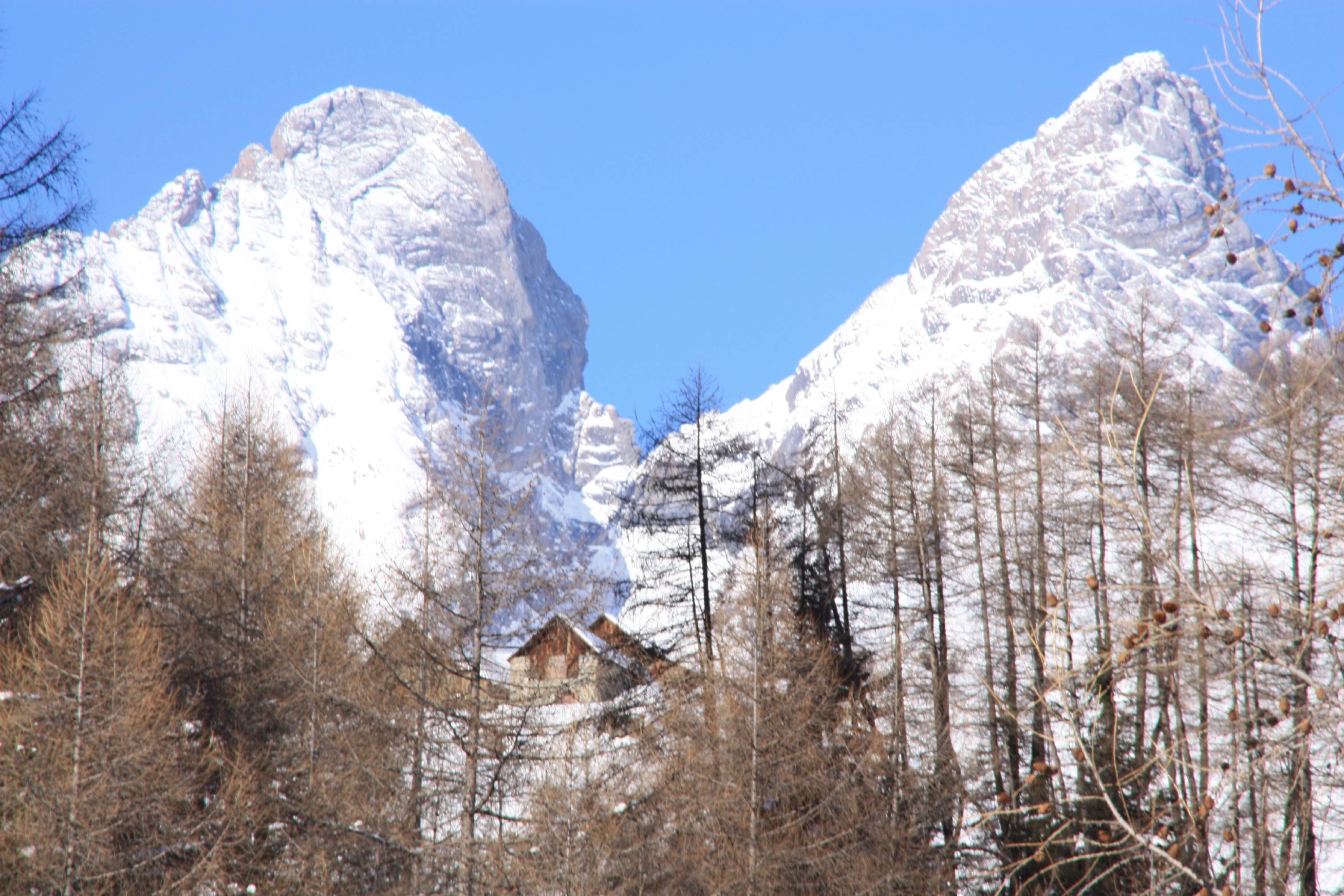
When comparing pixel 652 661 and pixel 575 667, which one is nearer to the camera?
pixel 575 667

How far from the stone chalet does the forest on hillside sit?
19 centimetres

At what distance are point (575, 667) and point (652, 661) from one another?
209 cm

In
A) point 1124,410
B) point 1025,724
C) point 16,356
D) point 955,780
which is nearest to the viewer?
point 1025,724

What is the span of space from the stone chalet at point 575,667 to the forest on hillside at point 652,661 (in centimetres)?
19

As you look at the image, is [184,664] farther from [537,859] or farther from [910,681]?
[910,681]

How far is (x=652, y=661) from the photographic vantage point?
58.3 feet

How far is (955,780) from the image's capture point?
750 inches

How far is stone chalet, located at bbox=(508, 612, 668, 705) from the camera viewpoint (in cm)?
1297

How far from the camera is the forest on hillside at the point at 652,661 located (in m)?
12.5

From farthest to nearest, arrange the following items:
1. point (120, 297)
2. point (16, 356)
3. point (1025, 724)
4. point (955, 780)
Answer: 1. point (120, 297)
2. point (955, 780)
3. point (16, 356)
4. point (1025, 724)

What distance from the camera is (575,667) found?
16.0 m

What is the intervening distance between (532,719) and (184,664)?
9.04 m

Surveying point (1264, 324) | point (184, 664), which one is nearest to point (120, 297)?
point (184, 664)

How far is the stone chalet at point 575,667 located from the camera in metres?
13.0
